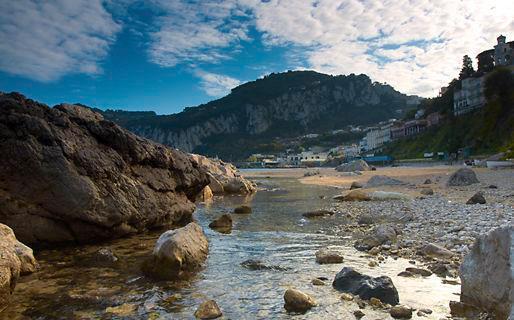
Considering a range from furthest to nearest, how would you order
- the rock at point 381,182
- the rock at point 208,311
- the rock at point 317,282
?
the rock at point 381,182
the rock at point 317,282
the rock at point 208,311

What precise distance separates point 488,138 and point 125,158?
93895 mm

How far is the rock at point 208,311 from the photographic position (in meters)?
8.82

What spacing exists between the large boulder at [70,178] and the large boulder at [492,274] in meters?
13.8

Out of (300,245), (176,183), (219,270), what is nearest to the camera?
(219,270)

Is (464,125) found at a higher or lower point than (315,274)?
higher

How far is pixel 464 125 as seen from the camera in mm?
106000

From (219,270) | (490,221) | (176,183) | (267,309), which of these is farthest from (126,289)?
(490,221)

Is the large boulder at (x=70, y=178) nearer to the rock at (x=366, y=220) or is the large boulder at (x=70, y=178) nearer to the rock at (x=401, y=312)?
the rock at (x=366, y=220)

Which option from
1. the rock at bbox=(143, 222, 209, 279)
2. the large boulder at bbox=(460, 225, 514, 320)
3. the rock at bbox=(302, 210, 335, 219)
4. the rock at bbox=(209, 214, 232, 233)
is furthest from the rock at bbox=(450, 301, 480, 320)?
the rock at bbox=(302, 210, 335, 219)

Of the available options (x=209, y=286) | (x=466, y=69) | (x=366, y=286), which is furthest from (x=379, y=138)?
(x=366, y=286)

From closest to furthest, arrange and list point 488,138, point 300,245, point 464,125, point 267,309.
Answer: point 267,309
point 300,245
point 488,138
point 464,125

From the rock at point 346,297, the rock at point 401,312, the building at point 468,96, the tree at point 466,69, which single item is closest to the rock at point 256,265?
the rock at point 346,297

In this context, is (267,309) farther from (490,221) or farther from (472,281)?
(490,221)

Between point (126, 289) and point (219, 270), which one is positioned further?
point (219, 270)
